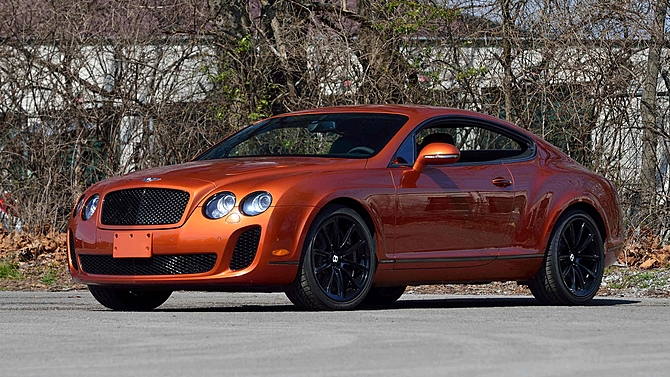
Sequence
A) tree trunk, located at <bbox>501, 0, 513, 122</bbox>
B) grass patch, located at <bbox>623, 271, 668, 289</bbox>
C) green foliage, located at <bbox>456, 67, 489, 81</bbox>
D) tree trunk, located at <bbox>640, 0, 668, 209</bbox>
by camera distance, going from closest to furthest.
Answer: grass patch, located at <bbox>623, 271, 668, 289</bbox>, tree trunk, located at <bbox>640, 0, 668, 209</bbox>, tree trunk, located at <bbox>501, 0, 513, 122</bbox>, green foliage, located at <bbox>456, 67, 489, 81</bbox>

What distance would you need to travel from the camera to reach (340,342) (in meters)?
6.89

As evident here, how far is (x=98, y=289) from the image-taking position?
9.91 metres

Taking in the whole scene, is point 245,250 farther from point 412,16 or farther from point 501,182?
point 412,16

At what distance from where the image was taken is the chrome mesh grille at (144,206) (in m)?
9.05

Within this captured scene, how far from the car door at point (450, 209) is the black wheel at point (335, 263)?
13.6 inches

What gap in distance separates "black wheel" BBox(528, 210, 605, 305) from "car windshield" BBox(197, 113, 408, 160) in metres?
1.59

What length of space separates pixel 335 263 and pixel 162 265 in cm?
116

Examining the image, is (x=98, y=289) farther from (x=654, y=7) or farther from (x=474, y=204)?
(x=654, y=7)

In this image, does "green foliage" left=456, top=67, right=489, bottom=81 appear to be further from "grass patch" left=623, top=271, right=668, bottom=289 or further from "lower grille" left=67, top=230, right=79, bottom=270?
"lower grille" left=67, top=230, right=79, bottom=270

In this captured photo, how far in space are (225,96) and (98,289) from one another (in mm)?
7360

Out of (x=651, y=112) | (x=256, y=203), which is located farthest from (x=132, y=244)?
(x=651, y=112)

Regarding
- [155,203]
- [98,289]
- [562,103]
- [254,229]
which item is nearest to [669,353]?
[254,229]

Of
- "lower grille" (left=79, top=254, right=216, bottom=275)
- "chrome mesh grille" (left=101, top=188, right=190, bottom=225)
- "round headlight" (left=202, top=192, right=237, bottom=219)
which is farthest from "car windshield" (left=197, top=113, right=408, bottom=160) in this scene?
"lower grille" (left=79, top=254, right=216, bottom=275)

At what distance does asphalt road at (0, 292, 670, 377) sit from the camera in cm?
598
